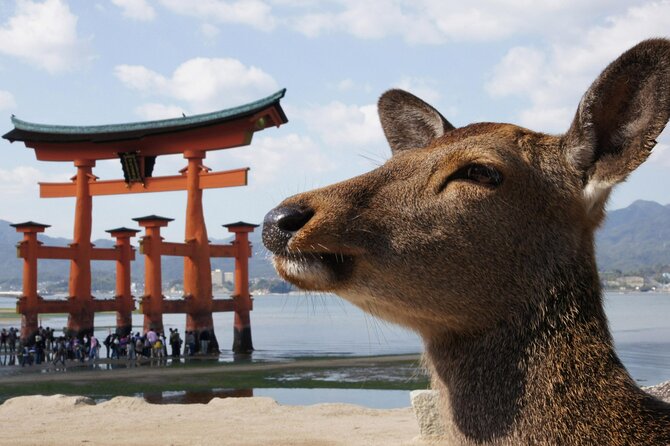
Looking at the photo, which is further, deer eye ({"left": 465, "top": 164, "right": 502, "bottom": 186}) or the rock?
the rock

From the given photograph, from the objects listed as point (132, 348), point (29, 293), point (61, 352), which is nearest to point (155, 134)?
point (29, 293)

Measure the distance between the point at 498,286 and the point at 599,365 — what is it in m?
0.40

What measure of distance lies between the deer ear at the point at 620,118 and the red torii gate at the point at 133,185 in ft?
73.0

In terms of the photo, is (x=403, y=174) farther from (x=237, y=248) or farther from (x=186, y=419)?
(x=237, y=248)

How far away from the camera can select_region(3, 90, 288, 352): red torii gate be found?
25234 mm

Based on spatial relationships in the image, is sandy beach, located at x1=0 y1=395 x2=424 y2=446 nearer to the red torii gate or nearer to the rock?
the rock

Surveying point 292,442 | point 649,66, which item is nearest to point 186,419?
point 292,442

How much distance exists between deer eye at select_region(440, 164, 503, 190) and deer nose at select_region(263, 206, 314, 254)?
0.53 meters

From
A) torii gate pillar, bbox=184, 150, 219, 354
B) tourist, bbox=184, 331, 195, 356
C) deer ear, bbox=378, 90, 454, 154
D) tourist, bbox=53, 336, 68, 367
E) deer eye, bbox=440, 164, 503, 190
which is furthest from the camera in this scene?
tourist, bbox=184, 331, 195, 356

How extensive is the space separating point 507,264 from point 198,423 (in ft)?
34.6

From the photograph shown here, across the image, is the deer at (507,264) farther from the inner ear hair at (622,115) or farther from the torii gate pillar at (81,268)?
the torii gate pillar at (81,268)

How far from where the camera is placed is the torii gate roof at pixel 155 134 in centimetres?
2439

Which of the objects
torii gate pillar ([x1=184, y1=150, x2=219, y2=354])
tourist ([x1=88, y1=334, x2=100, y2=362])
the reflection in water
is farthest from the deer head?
tourist ([x1=88, y1=334, x2=100, y2=362])

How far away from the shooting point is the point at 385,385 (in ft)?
61.5
